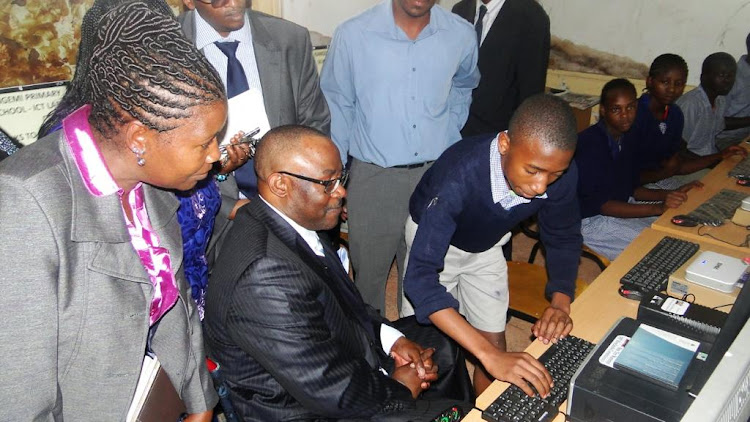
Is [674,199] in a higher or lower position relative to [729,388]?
lower

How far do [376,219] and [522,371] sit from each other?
1471mm

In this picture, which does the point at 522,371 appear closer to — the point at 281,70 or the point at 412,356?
the point at 412,356

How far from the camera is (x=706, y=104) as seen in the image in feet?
14.1

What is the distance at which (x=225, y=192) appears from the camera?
2.30 m

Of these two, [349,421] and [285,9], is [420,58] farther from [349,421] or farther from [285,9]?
[349,421]

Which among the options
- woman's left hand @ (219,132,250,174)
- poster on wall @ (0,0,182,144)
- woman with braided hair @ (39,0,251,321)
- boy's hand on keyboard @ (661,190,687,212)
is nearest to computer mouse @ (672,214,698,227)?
boy's hand on keyboard @ (661,190,687,212)

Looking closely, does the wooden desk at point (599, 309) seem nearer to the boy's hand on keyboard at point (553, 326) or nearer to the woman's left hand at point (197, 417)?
the boy's hand on keyboard at point (553, 326)

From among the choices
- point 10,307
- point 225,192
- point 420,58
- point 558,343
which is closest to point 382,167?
point 420,58

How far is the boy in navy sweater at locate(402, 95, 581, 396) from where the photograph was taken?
177 centimetres

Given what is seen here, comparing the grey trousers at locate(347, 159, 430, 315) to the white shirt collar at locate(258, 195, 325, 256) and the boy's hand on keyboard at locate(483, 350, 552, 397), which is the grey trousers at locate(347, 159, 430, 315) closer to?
the white shirt collar at locate(258, 195, 325, 256)

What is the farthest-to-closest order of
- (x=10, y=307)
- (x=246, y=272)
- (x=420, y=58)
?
(x=420, y=58) < (x=246, y=272) < (x=10, y=307)

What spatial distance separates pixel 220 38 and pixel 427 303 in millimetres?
1368

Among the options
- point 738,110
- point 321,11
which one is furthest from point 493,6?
point 738,110

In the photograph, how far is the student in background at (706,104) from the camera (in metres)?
4.31
